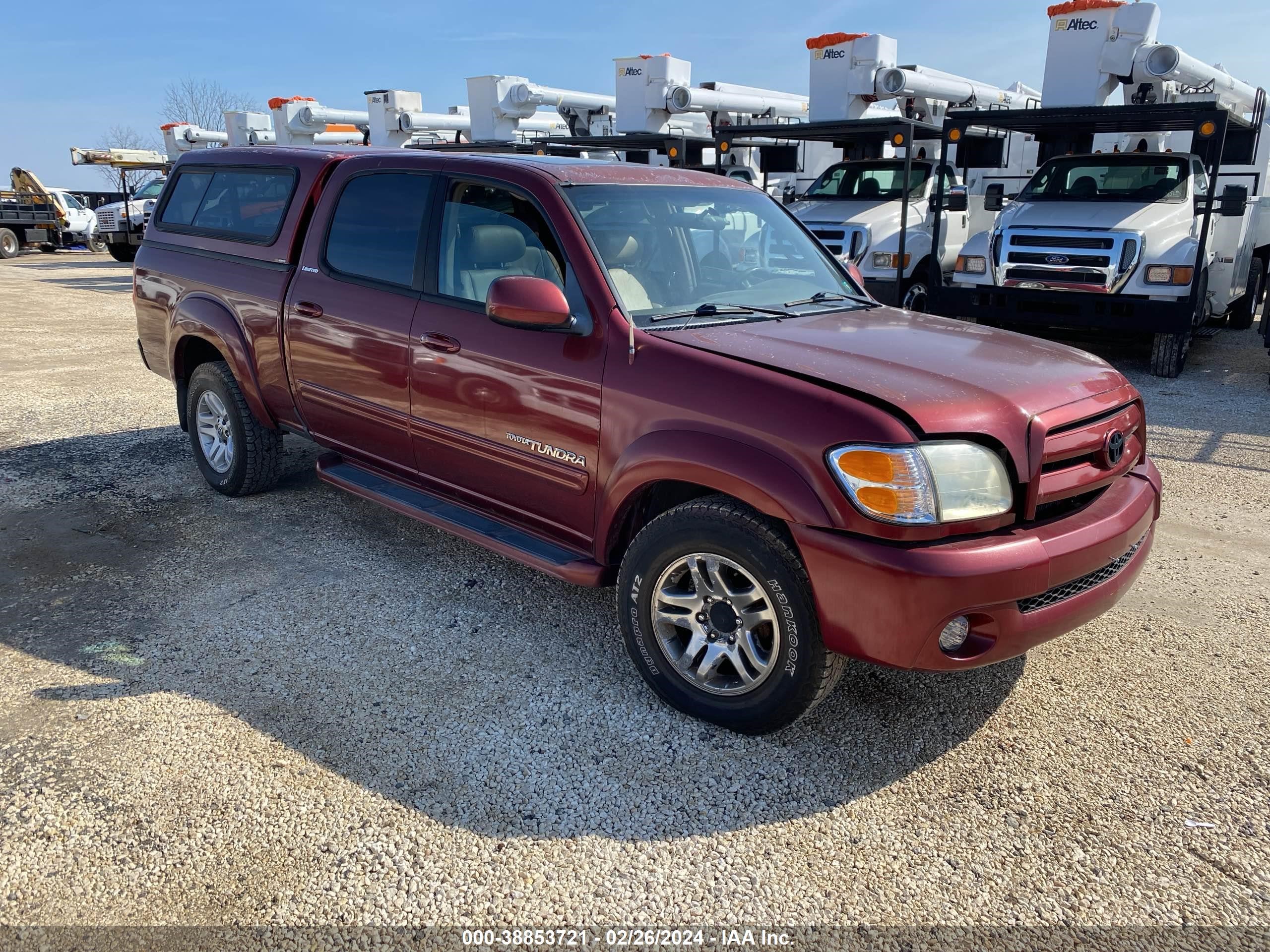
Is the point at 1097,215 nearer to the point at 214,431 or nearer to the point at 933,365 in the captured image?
the point at 933,365

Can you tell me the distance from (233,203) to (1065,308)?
7845 millimetres

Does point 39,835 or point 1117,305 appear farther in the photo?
point 1117,305

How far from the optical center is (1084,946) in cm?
236

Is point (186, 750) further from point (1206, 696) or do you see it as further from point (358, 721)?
point (1206, 696)

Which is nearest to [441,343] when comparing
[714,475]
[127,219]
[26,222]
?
[714,475]

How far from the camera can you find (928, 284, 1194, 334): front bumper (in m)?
9.12

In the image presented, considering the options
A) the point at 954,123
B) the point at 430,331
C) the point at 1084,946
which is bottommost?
the point at 1084,946

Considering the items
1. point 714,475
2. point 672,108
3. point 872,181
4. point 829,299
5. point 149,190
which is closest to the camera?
point 714,475

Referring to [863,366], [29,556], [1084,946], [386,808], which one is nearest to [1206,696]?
[1084,946]

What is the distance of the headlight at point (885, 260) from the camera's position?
11.6 metres

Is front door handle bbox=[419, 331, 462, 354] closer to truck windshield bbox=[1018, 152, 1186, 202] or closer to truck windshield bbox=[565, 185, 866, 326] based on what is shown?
truck windshield bbox=[565, 185, 866, 326]

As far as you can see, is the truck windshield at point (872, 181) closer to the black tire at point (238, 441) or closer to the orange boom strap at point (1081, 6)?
the orange boom strap at point (1081, 6)

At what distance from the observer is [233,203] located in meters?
5.21

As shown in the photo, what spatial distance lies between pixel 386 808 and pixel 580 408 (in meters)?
1.47
